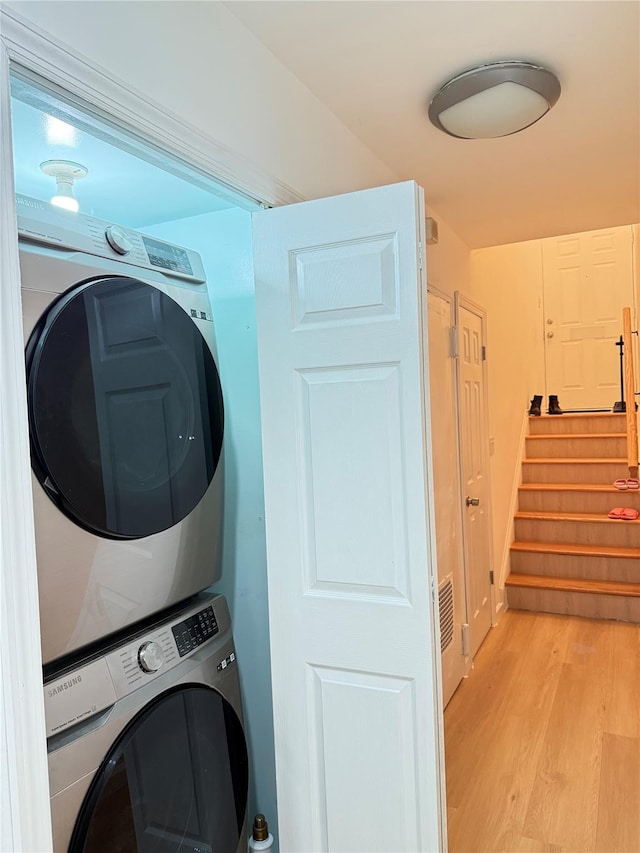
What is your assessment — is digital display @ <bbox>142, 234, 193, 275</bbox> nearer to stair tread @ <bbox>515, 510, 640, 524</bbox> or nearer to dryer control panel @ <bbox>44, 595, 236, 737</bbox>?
dryer control panel @ <bbox>44, 595, 236, 737</bbox>

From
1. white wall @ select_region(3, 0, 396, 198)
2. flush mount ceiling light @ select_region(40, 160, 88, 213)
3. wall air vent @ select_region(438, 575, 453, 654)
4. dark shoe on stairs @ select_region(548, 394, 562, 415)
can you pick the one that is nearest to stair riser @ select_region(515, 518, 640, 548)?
dark shoe on stairs @ select_region(548, 394, 562, 415)

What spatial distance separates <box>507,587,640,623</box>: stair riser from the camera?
3945 mm

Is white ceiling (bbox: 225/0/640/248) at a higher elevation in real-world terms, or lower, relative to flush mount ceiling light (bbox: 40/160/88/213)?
higher

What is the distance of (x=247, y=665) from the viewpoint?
192cm

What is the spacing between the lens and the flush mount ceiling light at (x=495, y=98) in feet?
5.76

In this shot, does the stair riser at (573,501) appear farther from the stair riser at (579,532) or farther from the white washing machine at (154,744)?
the white washing machine at (154,744)

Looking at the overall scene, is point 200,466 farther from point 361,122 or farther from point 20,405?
point 361,122

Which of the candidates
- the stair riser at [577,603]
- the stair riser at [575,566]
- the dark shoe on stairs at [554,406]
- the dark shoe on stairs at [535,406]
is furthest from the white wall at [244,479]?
the dark shoe on stairs at [554,406]

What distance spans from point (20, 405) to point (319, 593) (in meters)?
0.94

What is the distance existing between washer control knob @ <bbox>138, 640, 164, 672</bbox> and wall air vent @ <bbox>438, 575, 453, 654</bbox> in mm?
1802

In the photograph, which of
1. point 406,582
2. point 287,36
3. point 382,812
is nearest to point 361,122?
point 287,36

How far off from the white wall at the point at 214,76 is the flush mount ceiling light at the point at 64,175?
0.59 metres

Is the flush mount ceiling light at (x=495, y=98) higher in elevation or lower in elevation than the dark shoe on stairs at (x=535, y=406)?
higher

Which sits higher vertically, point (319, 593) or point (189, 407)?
point (189, 407)
